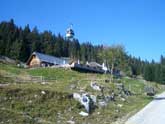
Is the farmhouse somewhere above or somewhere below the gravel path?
above

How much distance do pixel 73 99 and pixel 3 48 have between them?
263 ft

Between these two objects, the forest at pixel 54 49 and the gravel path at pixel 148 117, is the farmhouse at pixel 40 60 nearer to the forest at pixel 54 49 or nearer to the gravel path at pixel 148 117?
the forest at pixel 54 49

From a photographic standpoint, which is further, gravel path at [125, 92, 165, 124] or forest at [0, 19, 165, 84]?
forest at [0, 19, 165, 84]

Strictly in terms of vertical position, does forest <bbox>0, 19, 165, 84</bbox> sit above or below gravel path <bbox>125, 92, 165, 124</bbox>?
above

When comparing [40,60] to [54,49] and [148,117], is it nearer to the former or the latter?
[54,49]

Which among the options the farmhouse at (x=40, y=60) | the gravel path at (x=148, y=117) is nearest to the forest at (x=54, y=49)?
the farmhouse at (x=40, y=60)

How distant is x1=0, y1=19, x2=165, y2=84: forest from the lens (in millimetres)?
80625

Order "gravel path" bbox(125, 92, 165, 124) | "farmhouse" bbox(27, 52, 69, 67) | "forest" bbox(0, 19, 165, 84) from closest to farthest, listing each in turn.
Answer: "gravel path" bbox(125, 92, 165, 124), "forest" bbox(0, 19, 165, 84), "farmhouse" bbox(27, 52, 69, 67)

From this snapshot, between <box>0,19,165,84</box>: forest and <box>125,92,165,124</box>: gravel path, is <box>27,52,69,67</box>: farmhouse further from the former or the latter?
<box>125,92,165,124</box>: gravel path

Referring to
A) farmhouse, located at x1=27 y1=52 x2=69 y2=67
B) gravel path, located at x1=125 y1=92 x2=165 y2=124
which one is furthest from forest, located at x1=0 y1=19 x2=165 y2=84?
gravel path, located at x1=125 y1=92 x2=165 y2=124

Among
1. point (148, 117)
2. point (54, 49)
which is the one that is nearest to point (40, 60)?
point (54, 49)

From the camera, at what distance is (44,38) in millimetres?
127938

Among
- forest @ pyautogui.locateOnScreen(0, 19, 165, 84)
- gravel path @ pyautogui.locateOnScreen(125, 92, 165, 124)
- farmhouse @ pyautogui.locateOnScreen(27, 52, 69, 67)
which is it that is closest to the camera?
gravel path @ pyautogui.locateOnScreen(125, 92, 165, 124)

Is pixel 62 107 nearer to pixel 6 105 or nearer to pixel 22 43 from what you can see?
pixel 6 105
